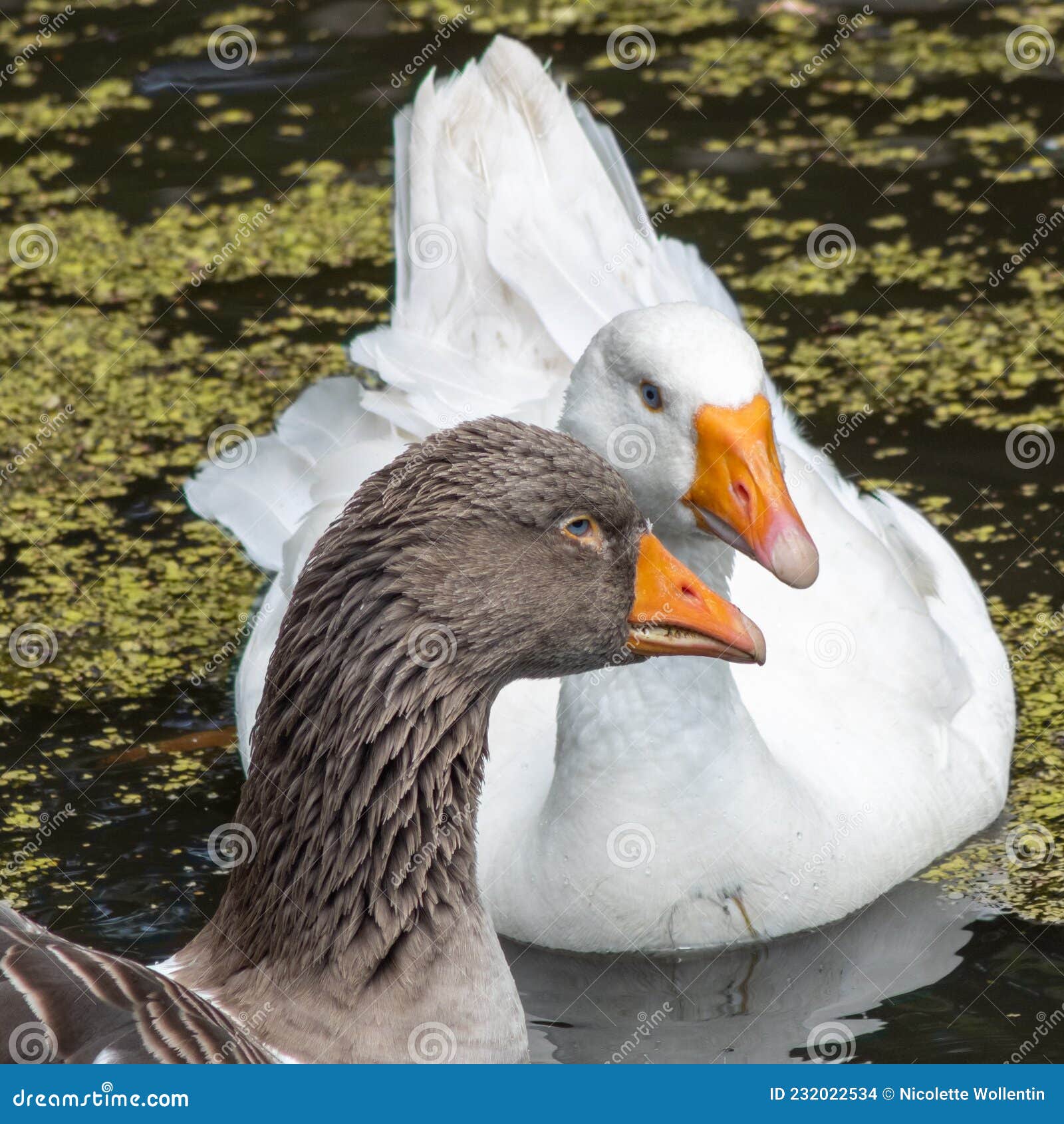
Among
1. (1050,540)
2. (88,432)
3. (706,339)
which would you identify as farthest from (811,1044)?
(88,432)

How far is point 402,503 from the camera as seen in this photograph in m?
3.99
